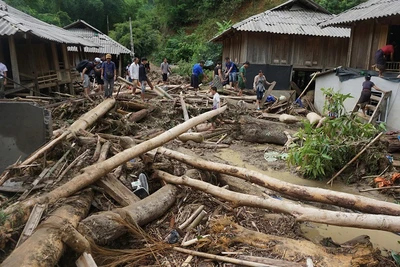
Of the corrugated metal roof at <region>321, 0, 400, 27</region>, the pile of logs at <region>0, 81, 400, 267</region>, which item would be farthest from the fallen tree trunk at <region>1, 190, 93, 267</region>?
the corrugated metal roof at <region>321, 0, 400, 27</region>

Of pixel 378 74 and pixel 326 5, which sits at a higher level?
pixel 326 5

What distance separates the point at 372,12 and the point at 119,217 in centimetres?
1135

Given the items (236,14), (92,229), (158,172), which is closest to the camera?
(92,229)

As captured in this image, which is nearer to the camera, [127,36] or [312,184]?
[312,184]

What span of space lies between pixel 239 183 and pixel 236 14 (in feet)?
97.7

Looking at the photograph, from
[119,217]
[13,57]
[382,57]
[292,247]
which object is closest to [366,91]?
[382,57]

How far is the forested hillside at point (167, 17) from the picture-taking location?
30.7m

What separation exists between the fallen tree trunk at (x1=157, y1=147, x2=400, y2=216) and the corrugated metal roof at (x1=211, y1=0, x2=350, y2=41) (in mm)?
11811

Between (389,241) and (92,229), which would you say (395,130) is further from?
(92,229)

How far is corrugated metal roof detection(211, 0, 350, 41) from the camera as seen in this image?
53.6 ft

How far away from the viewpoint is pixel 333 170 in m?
7.40

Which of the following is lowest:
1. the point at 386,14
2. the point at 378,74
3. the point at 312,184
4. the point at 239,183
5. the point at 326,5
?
the point at 312,184

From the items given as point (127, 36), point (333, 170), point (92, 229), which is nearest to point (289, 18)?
point (333, 170)

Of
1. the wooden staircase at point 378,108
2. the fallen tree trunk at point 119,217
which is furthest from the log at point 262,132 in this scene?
the fallen tree trunk at point 119,217
